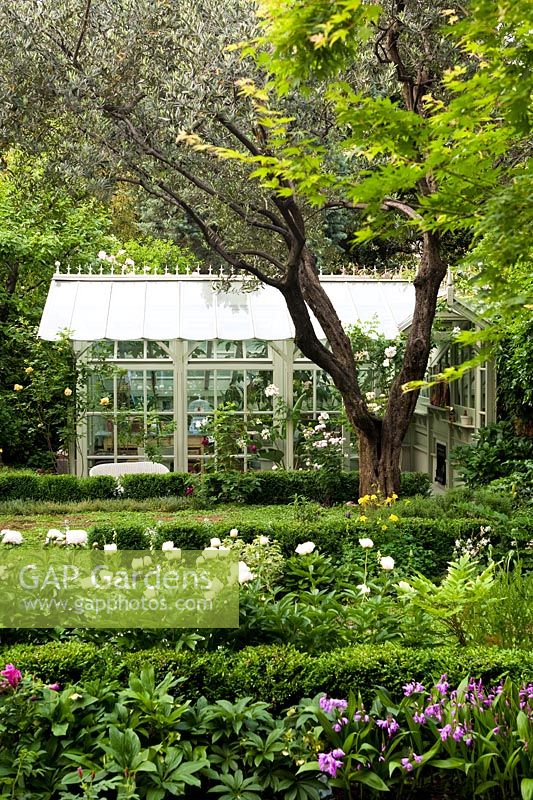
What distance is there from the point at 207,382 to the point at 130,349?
1.17 metres

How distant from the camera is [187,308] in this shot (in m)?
12.3

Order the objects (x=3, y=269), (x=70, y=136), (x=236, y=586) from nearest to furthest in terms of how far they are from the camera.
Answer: (x=236, y=586)
(x=70, y=136)
(x=3, y=269)

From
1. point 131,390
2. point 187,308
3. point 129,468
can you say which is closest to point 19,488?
point 129,468

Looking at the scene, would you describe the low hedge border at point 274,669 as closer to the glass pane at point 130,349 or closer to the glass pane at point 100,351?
the glass pane at point 100,351

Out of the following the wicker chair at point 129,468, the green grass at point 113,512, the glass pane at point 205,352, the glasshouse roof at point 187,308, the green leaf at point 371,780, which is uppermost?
the glasshouse roof at point 187,308

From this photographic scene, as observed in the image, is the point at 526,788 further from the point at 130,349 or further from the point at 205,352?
the point at 130,349

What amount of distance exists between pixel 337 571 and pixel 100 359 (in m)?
7.84

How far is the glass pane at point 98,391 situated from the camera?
39.4 ft

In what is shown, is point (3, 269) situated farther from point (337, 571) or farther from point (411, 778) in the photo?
point (411, 778)

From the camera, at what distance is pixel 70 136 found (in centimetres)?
887

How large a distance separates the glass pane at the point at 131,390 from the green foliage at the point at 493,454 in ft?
14.4

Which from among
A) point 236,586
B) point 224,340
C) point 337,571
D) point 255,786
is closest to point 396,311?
point 224,340

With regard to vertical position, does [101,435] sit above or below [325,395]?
below

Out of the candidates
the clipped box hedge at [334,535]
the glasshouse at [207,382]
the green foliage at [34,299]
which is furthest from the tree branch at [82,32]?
the clipped box hedge at [334,535]
